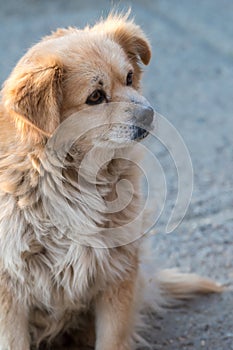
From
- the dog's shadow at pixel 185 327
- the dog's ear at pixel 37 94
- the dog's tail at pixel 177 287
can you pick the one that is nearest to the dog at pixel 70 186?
the dog's ear at pixel 37 94

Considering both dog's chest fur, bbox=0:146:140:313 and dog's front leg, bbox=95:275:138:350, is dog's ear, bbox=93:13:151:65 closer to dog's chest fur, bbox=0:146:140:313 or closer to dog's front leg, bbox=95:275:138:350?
dog's chest fur, bbox=0:146:140:313

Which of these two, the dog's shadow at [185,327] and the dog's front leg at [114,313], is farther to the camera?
the dog's shadow at [185,327]

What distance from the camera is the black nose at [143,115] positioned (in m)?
3.06

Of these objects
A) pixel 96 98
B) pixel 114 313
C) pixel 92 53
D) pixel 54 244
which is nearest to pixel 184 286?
pixel 114 313

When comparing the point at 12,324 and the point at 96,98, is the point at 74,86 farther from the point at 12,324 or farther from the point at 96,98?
the point at 12,324

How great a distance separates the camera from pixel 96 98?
121 inches

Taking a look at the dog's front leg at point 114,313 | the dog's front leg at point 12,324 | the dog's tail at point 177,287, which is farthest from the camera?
the dog's tail at point 177,287

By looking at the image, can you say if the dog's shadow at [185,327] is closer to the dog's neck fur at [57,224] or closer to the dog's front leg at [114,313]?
the dog's front leg at [114,313]

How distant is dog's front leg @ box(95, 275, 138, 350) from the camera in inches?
131

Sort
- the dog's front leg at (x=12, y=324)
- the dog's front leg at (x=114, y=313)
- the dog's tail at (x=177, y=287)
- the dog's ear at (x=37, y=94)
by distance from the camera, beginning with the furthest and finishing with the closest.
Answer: the dog's tail at (x=177, y=287) < the dog's front leg at (x=114, y=313) < the dog's front leg at (x=12, y=324) < the dog's ear at (x=37, y=94)

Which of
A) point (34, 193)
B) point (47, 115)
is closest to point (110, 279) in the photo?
point (34, 193)

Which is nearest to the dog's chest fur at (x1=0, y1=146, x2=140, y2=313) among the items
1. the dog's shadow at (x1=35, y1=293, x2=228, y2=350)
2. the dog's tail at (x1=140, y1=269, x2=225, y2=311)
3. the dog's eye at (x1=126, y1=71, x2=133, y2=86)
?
the dog's eye at (x1=126, y1=71, x2=133, y2=86)

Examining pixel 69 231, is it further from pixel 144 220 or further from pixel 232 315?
pixel 232 315

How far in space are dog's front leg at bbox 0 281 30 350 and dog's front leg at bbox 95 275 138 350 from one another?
0.32m
